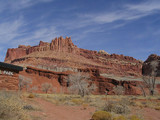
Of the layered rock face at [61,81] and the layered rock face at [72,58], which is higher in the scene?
the layered rock face at [72,58]

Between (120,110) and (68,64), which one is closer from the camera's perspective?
(120,110)

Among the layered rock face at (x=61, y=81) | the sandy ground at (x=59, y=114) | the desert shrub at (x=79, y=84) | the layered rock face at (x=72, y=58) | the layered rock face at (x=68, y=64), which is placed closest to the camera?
the sandy ground at (x=59, y=114)

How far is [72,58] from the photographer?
331ft

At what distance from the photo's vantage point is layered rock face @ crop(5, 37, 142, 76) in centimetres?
9125

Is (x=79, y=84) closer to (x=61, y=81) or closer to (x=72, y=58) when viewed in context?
(x=61, y=81)

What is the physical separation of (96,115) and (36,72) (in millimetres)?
55235

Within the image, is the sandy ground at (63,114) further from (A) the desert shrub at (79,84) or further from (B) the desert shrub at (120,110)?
(A) the desert shrub at (79,84)

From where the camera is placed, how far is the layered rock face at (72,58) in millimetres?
91250

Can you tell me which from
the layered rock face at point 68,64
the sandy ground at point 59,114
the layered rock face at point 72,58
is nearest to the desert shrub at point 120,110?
the sandy ground at point 59,114

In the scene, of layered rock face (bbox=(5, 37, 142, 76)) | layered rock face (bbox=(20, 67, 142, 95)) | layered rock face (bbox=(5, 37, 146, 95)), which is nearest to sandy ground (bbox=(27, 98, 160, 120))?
layered rock face (bbox=(5, 37, 146, 95))

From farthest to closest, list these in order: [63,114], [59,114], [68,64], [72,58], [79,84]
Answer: [72,58] < [68,64] < [79,84] < [63,114] < [59,114]

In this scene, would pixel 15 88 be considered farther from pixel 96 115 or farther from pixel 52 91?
pixel 52 91

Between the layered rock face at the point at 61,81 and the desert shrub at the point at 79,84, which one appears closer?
the desert shrub at the point at 79,84

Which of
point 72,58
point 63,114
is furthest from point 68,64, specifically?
point 63,114
